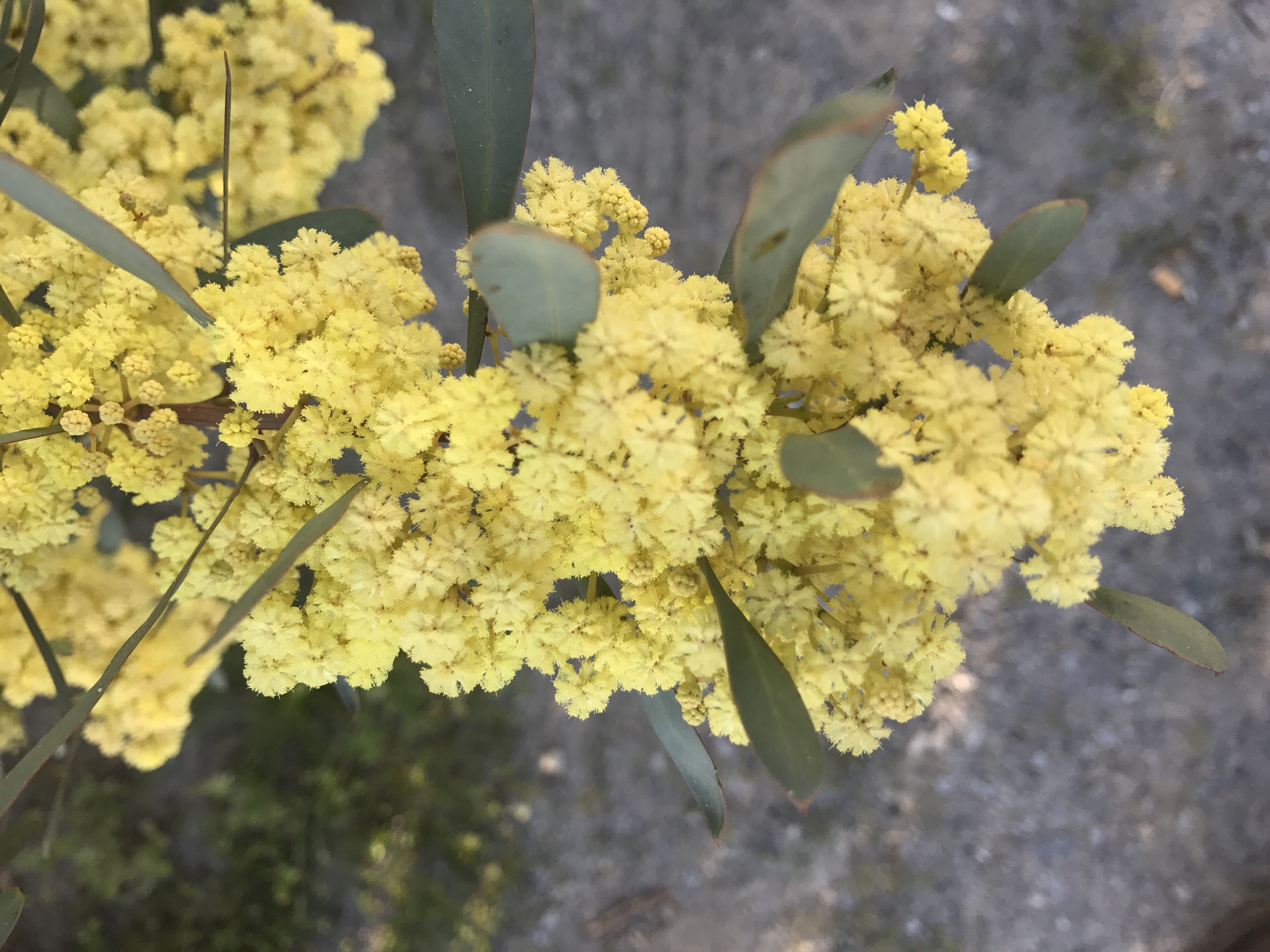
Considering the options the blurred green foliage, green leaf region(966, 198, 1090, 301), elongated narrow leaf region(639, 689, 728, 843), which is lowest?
the blurred green foliage

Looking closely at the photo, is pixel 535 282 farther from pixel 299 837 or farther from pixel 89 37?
pixel 299 837

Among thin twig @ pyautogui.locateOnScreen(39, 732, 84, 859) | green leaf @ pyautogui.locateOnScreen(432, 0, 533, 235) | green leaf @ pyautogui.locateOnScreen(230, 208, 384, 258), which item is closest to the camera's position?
green leaf @ pyautogui.locateOnScreen(432, 0, 533, 235)

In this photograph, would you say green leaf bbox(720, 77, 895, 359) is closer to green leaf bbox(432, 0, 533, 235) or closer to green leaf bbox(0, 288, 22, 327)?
green leaf bbox(432, 0, 533, 235)

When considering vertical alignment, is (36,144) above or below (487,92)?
below

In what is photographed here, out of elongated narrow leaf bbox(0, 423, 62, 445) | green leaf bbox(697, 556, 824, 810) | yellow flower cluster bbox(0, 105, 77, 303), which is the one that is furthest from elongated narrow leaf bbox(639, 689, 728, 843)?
yellow flower cluster bbox(0, 105, 77, 303)

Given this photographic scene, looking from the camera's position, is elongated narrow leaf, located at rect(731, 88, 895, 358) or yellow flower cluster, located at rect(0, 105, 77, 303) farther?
yellow flower cluster, located at rect(0, 105, 77, 303)

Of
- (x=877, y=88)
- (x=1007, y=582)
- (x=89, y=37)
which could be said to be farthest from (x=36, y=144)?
(x=1007, y=582)

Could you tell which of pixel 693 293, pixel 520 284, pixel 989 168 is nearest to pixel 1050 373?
pixel 693 293
